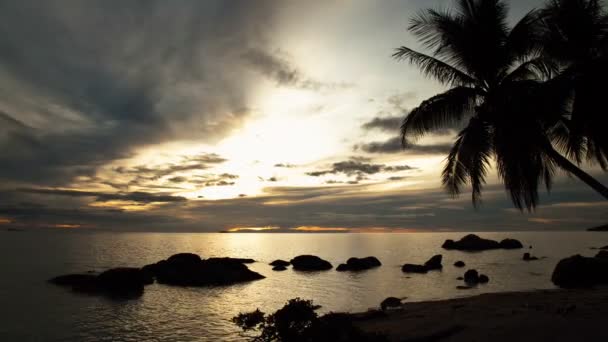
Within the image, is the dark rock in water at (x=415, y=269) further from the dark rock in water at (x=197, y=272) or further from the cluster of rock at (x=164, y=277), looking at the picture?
the dark rock in water at (x=197, y=272)

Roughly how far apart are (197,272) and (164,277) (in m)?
3.96

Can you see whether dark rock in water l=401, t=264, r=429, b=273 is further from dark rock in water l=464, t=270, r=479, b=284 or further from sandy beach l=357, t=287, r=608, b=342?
sandy beach l=357, t=287, r=608, b=342

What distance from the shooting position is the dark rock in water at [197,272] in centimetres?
3953

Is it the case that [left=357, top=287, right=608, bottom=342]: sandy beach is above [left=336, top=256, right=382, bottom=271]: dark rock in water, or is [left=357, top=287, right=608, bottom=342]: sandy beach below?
above

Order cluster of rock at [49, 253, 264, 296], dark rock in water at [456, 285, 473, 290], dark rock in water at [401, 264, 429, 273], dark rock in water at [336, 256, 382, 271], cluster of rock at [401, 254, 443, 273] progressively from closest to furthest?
dark rock in water at [456, 285, 473, 290], cluster of rock at [49, 253, 264, 296], dark rock in water at [401, 264, 429, 273], cluster of rock at [401, 254, 443, 273], dark rock in water at [336, 256, 382, 271]

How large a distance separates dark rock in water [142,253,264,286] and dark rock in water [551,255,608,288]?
31736 mm

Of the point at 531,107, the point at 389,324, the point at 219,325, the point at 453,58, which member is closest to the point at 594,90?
the point at 531,107

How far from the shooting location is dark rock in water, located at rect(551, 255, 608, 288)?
1064 inches

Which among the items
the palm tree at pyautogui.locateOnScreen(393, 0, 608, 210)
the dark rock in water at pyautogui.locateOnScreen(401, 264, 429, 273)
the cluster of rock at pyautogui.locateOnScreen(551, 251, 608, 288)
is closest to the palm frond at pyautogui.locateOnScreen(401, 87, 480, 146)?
the palm tree at pyautogui.locateOnScreen(393, 0, 608, 210)

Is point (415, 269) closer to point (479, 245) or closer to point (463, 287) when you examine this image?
point (463, 287)

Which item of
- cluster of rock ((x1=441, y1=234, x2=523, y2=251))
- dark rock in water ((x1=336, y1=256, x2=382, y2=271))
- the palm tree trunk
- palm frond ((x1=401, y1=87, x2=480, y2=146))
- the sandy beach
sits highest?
palm frond ((x1=401, y1=87, x2=480, y2=146))

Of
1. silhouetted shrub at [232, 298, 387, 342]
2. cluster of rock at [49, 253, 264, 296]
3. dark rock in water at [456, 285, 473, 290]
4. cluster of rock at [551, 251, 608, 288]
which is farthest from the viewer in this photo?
cluster of rock at [49, 253, 264, 296]

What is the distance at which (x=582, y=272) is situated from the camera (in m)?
28.0

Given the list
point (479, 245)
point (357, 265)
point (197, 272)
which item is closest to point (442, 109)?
point (197, 272)
